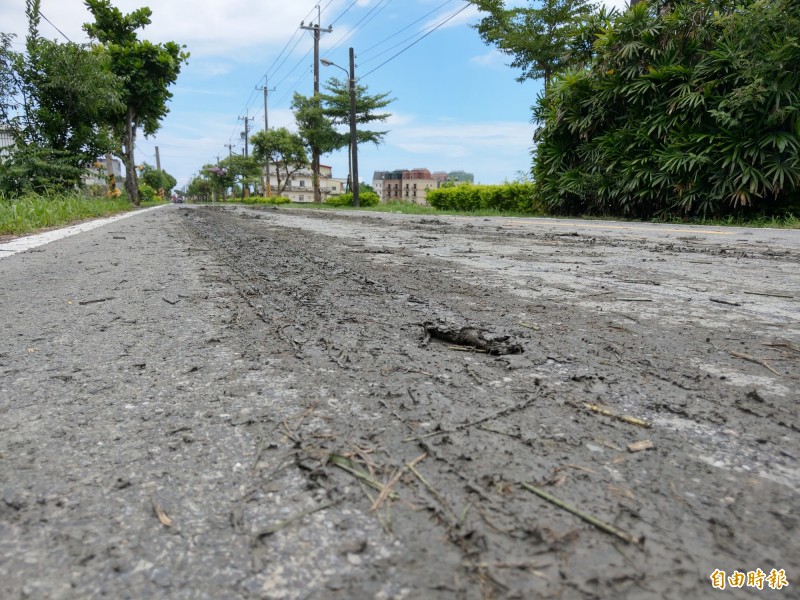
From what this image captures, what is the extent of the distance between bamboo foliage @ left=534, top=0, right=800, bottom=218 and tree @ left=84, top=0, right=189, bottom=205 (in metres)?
15.5

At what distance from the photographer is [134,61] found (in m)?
18.7

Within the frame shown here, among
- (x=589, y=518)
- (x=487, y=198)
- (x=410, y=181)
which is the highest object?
(x=410, y=181)

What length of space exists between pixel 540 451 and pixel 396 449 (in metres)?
0.27

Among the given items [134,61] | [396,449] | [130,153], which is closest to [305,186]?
[130,153]

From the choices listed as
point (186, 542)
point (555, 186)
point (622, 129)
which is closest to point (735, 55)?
point (622, 129)

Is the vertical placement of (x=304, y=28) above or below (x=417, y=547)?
above

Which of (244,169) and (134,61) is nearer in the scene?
(134,61)

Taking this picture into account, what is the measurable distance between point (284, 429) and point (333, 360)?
1.35 feet

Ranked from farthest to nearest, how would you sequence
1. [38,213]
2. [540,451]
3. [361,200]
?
1. [361,200]
2. [38,213]
3. [540,451]

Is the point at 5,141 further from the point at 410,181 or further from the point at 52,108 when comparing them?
the point at 410,181

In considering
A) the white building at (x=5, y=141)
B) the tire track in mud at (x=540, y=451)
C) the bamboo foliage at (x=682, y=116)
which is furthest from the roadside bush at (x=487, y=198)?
the tire track in mud at (x=540, y=451)

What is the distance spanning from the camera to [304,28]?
3328 centimetres

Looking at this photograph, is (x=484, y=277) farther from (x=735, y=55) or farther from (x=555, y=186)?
(x=555, y=186)

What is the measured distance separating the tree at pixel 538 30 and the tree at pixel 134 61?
12674 mm
